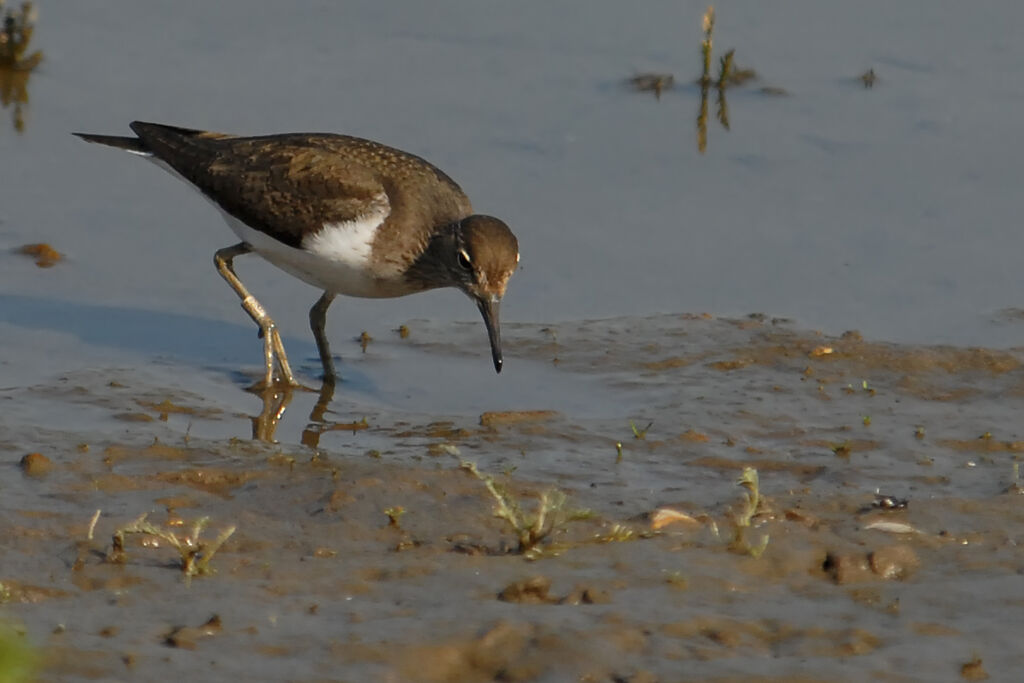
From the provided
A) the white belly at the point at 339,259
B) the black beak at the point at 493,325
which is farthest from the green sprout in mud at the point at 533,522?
the white belly at the point at 339,259

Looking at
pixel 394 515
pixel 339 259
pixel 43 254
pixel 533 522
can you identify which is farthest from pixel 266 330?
pixel 533 522

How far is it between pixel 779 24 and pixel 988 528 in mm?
8047

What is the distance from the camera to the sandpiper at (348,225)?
326 inches

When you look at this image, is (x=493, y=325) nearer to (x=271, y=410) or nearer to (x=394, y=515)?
(x=271, y=410)

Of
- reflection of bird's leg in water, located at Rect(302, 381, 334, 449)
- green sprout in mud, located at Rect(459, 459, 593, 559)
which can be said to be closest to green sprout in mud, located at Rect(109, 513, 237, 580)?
green sprout in mud, located at Rect(459, 459, 593, 559)

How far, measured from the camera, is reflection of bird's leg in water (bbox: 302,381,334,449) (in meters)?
7.80

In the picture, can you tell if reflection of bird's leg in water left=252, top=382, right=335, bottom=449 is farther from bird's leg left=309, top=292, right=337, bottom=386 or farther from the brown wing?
the brown wing

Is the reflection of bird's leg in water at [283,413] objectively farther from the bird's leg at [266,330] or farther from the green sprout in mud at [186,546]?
the green sprout in mud at [186,546]

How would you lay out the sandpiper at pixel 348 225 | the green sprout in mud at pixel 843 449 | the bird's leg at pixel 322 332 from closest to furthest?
1. the green sprout in mud at pixel 843 449
2. the sandpiper at pixel 348 225
3. the bird's leg at pixel 322 332

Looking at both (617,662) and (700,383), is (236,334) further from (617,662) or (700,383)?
(617,662)

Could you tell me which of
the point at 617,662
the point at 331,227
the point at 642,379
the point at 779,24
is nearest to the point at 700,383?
the point at 642,379

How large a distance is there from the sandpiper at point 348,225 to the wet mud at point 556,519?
22.2 inches

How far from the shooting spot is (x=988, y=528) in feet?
20.7

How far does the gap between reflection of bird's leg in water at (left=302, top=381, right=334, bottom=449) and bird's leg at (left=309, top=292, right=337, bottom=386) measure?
6 cm
